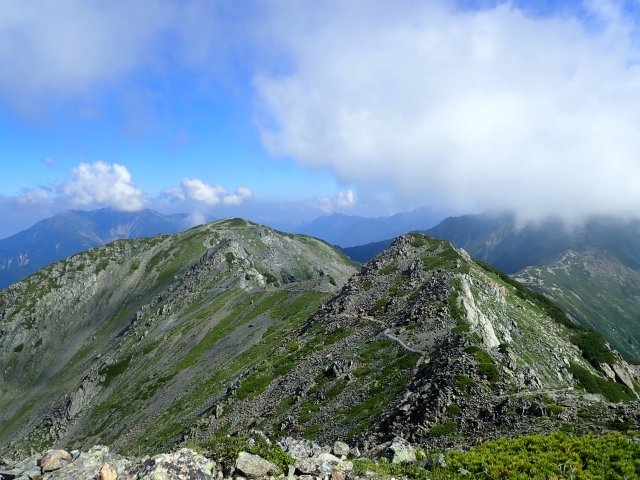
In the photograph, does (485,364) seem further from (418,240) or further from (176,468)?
(418,240)

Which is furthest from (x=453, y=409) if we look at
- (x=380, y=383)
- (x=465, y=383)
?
(x=380, y=383)

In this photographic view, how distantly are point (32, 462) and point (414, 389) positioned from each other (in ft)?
106

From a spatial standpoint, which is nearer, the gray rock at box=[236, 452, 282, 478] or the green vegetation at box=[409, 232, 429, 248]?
the gray rock at box=[236, 452, 282, 478]

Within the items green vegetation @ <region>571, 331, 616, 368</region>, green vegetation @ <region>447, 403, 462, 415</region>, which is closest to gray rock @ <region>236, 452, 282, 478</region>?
green vegetation @ <region>447, 403, 462, 415</region>

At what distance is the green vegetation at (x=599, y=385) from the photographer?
2692 inches

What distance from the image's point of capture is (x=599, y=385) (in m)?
71.4

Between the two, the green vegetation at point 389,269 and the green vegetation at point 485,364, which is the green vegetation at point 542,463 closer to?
the green vegetation at point 485,364

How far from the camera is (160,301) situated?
18788 centimetres

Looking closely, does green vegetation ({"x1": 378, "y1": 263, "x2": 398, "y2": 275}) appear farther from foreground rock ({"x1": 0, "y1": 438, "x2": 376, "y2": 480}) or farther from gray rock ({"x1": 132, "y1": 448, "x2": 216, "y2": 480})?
gray rock ({"x1": 132, "y1": 448, "x2": 216, "y2": 480})

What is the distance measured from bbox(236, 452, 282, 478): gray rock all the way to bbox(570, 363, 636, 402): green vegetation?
62919mm

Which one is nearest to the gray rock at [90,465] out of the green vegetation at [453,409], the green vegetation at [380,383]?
the green vegetation at [380,383]

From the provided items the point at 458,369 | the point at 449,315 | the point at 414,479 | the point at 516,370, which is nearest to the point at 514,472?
the point at 414,479

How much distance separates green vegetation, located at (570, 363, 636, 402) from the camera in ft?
224

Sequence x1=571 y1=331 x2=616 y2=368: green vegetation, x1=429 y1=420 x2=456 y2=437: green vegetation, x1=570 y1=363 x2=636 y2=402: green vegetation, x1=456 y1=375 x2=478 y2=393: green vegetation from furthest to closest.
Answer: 1. x1=571 y1=331 x2=616 y2=368: green vegetation
2. x1=570 y1=363 x2=636 y2=402: green vegetation
3. x1=456 y1=375 x2=478 y2=393: green vegetation
4. x1=429 y1=420 x2=456 y2=437: green vegetation
